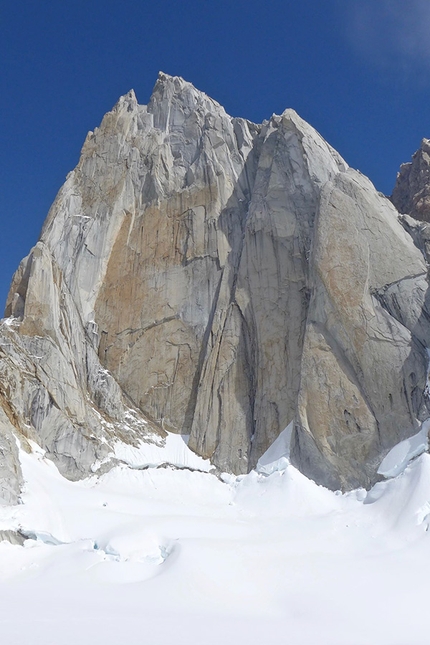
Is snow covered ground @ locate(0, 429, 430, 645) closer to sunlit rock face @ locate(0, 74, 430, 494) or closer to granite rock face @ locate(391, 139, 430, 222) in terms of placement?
sunlit rock face @ locate(0, 74, 430, 494)

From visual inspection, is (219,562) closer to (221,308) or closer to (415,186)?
(221,308)

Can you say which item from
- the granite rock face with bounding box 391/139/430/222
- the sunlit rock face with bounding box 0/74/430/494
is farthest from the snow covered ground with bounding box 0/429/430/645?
the granite rock face with bounding box 391/139/430/222

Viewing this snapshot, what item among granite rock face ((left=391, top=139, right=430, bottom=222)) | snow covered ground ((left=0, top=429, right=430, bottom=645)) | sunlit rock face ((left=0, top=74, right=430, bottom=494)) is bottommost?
snow covered ground ((left=0, top=429, right=430, bottom=645))

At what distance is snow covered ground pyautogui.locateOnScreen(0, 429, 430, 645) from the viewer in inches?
434

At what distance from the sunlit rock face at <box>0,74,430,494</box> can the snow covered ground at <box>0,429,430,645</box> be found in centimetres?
194

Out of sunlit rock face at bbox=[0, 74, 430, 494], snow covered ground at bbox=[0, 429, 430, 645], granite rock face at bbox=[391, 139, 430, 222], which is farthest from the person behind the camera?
granite rock face at bbox=[391, 139, 430, 222]

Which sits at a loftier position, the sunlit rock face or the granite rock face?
the granite rock face

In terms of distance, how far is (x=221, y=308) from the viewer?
96.4ft

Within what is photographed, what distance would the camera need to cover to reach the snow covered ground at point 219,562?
11.0m

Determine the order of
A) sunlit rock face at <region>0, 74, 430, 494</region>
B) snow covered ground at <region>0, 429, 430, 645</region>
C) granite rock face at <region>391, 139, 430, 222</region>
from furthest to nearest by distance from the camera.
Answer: granite rock face at <region>391, 139, 430, 222</region>
sunlit rock face at <region>0, 74, 430, 494</region>
snow covered ground at <region>0, 429, 430, 645</region>

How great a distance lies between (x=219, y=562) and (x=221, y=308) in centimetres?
1659

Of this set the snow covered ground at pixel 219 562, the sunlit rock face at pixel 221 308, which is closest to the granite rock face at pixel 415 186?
the sunlit rock face at pixel 221 308

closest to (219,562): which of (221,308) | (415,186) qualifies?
(221,308)

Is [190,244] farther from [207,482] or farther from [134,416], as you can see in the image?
[207,482]
